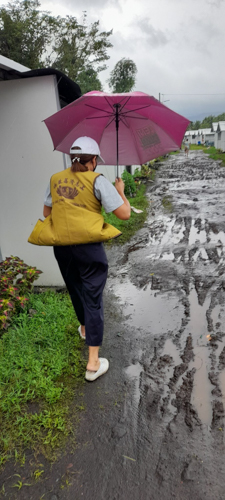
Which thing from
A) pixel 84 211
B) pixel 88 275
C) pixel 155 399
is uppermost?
pixel 84 211

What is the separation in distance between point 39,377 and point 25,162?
8.99 ft

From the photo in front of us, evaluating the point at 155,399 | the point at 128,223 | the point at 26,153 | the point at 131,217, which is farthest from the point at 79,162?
the point at 131,217

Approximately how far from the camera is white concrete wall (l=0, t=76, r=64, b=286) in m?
4.16

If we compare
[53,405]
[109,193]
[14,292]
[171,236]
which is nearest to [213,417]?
[53,405]

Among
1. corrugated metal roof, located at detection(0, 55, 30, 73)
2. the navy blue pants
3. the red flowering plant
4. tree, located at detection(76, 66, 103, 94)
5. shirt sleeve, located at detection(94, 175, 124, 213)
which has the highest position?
tree, located at detection(76, 66, 103, 94)

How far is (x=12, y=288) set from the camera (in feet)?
12.4

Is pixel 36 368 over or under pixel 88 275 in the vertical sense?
under

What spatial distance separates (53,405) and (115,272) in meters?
3.03

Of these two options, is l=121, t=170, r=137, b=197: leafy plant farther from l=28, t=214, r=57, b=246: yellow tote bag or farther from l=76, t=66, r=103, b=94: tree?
l=76, t=66, r=103, b=94: tree

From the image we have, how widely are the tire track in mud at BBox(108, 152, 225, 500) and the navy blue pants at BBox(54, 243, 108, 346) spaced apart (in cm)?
60

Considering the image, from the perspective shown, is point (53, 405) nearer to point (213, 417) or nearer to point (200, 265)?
point (213, 417)

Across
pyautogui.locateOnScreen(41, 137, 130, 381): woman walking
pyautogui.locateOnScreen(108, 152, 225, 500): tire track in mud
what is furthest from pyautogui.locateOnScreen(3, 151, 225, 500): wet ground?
pyautogui.locateOnScreen(41, 137, 130, 381): woman walking

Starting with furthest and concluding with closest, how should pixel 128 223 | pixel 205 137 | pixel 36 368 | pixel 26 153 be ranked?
1. pixel 205 137
2. pixel 128 223
3. pixel 26 153
4. pixel 36 368

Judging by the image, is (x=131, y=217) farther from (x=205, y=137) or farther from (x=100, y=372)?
(x=205, y=137)
